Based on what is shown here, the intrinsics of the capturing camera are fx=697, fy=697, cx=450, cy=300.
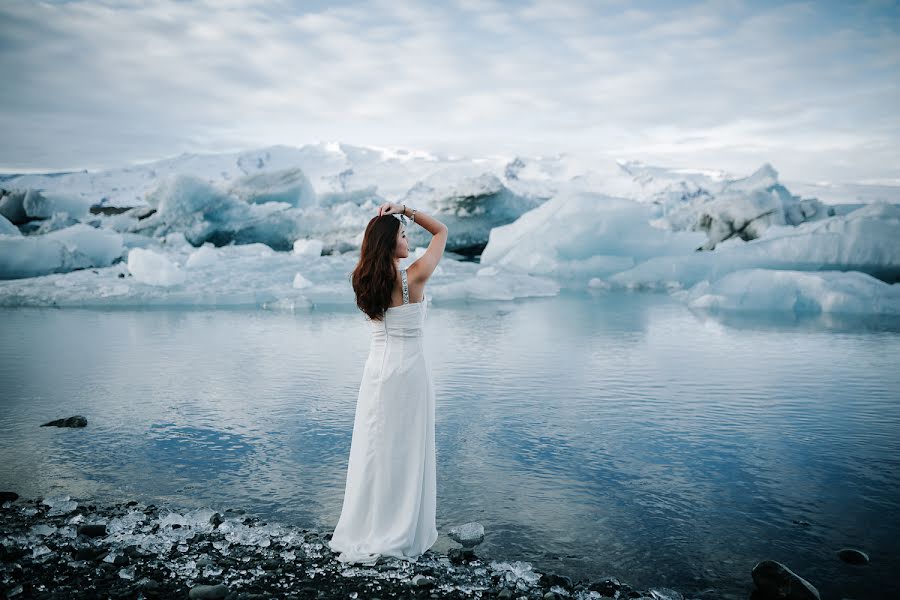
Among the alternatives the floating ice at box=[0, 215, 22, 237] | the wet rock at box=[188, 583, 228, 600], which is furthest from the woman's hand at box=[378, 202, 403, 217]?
the floating ice at box=[0, 215, 22, 237]

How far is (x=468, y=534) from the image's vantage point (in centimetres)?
291

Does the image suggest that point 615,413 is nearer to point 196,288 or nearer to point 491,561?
point 491,561

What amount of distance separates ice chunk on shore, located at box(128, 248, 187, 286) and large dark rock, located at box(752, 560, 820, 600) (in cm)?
1261

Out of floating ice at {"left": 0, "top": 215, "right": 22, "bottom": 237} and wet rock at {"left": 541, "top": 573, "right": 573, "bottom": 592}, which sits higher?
floating ice at {"left": 0, "top": 215, "right": 22, "bottom": 237}

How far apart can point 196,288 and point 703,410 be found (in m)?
10.7

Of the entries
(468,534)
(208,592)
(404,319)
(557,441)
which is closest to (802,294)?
(557,441)

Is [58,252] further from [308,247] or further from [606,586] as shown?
[606,586]

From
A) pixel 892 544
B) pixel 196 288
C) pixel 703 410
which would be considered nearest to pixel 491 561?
pixel 892 544

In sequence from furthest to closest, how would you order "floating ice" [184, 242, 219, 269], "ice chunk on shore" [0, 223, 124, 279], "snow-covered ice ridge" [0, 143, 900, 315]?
"ice chunk on shore" [0, 223, 124, 279] → "floating ice" [184, 242, 219, 269] → "snow-covered ice ridge" [0, 143, 900, 315]

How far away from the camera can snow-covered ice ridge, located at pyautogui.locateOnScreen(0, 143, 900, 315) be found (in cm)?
1283

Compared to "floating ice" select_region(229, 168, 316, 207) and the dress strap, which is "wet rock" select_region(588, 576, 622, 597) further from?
"floating ice" select_region(229, 168, 316, 207)

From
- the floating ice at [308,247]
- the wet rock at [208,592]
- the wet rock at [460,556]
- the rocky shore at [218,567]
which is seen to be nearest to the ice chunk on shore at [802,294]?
the floating ice at [308,247]

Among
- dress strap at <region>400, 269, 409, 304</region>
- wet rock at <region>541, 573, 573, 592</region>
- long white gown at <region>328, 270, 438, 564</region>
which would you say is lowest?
wet rock at <region>541, 573, 573, 592</region>

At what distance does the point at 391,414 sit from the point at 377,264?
627 millimetres
